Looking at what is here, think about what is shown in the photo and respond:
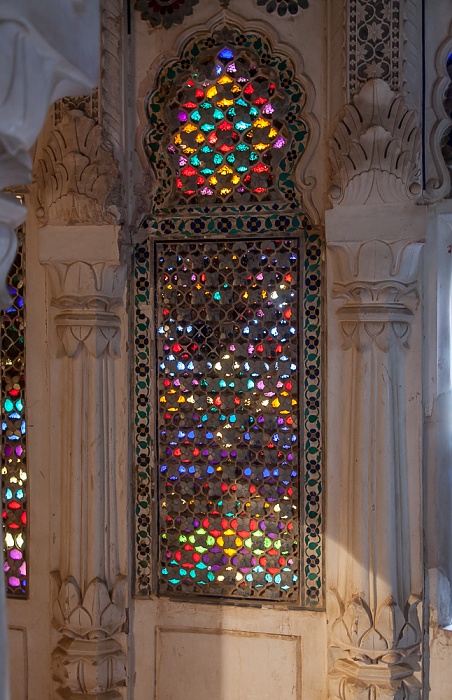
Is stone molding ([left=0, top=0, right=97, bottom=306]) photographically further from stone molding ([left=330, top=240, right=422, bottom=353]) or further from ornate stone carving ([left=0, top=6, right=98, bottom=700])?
stone molding ([left=330, top=240, right=422, bottom=353])

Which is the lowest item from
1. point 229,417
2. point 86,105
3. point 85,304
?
point 229,417

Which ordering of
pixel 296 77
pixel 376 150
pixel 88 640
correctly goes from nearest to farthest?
1. pixel 376 150
2. pixel 296 77
3. pixel 88 640

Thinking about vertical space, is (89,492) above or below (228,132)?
below

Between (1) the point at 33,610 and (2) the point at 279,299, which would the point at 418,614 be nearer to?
(2) the point at 279,299

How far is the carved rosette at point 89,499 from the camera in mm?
3479

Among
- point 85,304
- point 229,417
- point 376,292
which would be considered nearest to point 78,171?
point 85,304

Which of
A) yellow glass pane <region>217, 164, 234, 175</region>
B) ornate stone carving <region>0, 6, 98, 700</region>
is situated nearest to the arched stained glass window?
yellow glass pane <region>217, 164, 234, 175</region>

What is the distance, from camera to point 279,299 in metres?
3.49

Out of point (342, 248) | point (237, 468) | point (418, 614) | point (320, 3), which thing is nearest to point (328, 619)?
point (418, 614)

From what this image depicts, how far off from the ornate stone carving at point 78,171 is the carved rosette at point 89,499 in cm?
25

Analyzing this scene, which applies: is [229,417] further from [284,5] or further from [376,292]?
[284,5]

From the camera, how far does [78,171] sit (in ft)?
11.1

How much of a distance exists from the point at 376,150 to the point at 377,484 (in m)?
1.41

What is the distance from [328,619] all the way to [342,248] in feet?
5.35
